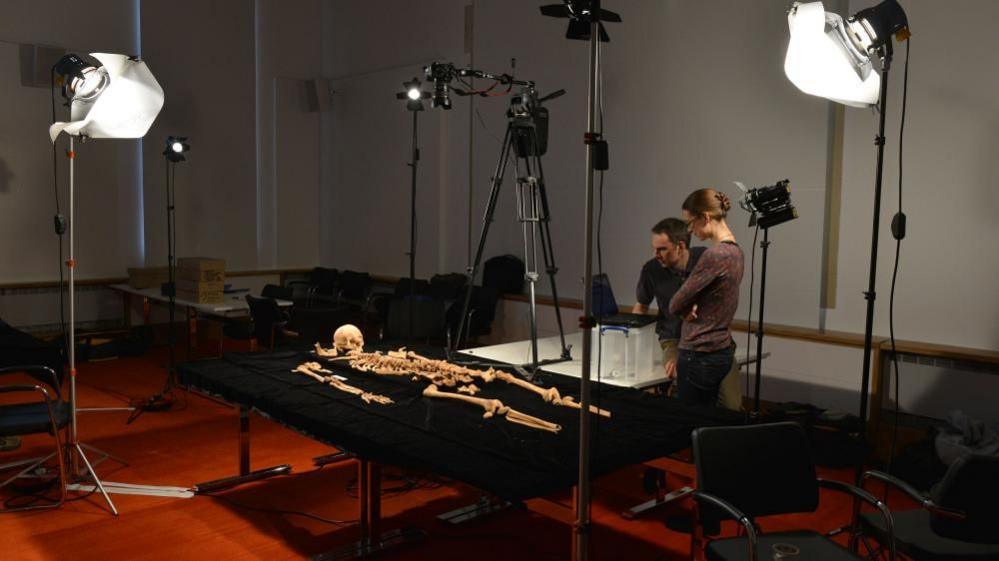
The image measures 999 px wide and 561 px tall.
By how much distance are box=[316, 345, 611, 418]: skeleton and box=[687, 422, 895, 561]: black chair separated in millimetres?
774

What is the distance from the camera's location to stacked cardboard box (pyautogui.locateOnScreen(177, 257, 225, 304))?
22.1 feet

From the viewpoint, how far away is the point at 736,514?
2.33 meters

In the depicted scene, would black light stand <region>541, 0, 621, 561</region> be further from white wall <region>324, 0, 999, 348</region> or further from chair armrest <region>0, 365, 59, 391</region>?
white wall <region>324, 0, 999, 348</region>

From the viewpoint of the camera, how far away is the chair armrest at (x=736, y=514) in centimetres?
225

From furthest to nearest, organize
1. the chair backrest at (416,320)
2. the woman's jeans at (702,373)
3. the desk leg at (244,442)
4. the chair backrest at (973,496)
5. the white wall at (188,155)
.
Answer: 1. the white wall at (188,155)
2. the chair backrest at (416,320)
3. the desk leg at (244,442)
4. the woman's jeans at (702,373)
5. the chair backrest at (973,496)

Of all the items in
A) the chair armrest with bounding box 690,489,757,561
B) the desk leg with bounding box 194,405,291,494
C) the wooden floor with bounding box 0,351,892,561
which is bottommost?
the wooden floor with bounding box 0,351,892,561

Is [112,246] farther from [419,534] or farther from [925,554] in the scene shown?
[925,554]

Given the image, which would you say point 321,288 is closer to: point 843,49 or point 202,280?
point 202,280

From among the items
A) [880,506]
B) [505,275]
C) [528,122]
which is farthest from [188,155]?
[880,506]

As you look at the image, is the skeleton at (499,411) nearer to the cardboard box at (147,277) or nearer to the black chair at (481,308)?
the black chair at (481,308)

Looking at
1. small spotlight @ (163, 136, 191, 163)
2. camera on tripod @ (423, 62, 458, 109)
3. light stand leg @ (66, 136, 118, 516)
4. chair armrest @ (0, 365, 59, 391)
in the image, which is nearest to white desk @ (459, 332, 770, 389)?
camera on tripod @ (423, 62, 458, 109)

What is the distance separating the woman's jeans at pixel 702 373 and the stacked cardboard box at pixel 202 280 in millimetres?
4505

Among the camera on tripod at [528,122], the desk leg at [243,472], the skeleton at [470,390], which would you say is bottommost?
the desk leg at [243,472]

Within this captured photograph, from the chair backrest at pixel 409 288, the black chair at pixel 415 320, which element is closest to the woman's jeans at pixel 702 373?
the black chair at pixel 415 320
